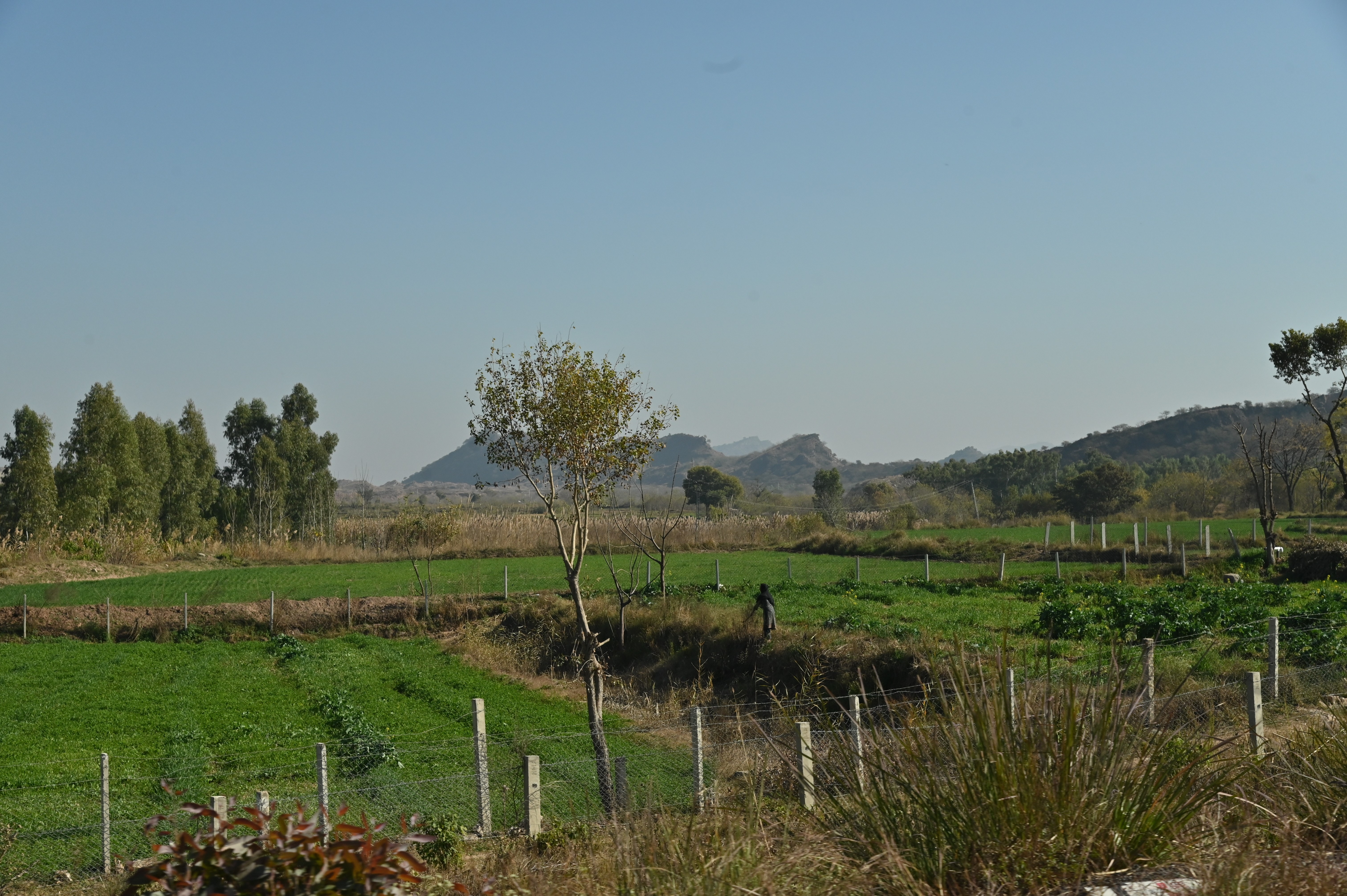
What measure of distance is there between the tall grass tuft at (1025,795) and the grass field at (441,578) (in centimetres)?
2850

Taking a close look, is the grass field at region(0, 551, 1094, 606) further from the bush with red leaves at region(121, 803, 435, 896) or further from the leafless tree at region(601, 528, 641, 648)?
the bush with red leaves at region(121, 803, 435, 896)

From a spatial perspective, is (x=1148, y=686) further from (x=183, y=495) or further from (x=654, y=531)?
(x=183, y=495)

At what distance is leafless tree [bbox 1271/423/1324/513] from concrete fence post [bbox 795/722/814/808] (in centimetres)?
3837

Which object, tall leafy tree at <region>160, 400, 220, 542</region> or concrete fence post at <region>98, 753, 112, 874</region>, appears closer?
concrete fence post at <region>98, 753, 112, 874</region>

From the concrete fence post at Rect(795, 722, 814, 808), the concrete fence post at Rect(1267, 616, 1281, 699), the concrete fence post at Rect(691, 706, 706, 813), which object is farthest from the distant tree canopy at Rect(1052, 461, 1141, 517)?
the concrete fence post at Rect(795, 722, 814, 808)

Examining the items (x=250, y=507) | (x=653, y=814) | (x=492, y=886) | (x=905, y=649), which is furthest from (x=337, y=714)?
(x=250, y=507)

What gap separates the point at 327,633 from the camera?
3128 cm

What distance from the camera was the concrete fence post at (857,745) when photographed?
4512mm

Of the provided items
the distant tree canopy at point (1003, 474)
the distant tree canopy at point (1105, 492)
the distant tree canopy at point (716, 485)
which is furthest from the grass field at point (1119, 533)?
the distant tree canopy at point (1003, 474)

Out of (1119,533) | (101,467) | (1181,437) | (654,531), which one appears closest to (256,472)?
(101,467)

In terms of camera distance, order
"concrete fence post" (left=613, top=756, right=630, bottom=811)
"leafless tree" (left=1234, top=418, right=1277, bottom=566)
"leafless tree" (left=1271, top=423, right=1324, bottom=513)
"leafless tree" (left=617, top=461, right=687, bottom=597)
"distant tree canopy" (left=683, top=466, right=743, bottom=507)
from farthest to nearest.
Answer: "distant tree canopy" (left=683, top=466, right=743, bottom=507) → "leafless tree" (left=1271, top=423, right=1324, bottom=513) → "leafless tree" (left=1234, top=418, right=1277, bottom=566) → "leafless tree" (left=617, top=461, right=687, bottom=597) → "concrete fence post" (left=613, top=756, right=630, bottom=811)

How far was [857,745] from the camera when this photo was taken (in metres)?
4.72

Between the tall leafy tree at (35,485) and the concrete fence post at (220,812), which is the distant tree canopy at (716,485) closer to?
the tall leafy tree at (35,485)

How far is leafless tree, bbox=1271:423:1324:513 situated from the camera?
4447cm
